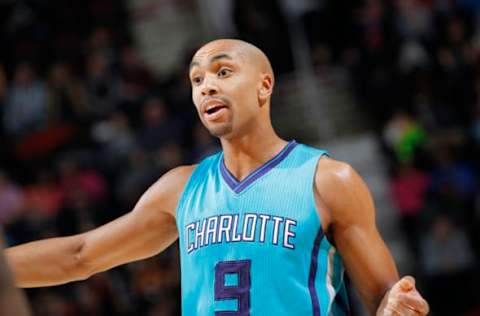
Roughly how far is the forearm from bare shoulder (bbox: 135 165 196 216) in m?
0.35

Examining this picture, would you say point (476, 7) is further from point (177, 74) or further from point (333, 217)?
point (333, 217)

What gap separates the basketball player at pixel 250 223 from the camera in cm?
378

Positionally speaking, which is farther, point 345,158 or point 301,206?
point 345,158

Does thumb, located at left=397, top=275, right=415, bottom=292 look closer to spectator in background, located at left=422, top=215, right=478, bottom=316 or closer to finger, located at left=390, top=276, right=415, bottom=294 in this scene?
finger, located at left=390, top=276, right=415, bottom=294

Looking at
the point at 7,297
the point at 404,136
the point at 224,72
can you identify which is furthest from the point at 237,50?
Result: the point at 404,136


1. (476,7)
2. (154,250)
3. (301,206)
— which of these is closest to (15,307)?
(301,206)

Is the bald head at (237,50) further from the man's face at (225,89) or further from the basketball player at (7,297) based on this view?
the basketball player at (7,297)

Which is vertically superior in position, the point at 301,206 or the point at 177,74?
the point at 177,74

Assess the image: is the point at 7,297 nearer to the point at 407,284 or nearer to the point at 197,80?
the point at 407,284

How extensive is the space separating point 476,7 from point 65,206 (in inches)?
176

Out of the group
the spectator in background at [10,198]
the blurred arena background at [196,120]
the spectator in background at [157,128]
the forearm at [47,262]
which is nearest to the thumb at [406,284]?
the forearm at [47,262]

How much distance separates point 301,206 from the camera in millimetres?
3826

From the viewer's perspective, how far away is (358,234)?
149 inches

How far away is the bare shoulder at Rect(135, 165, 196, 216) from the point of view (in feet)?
13.6
